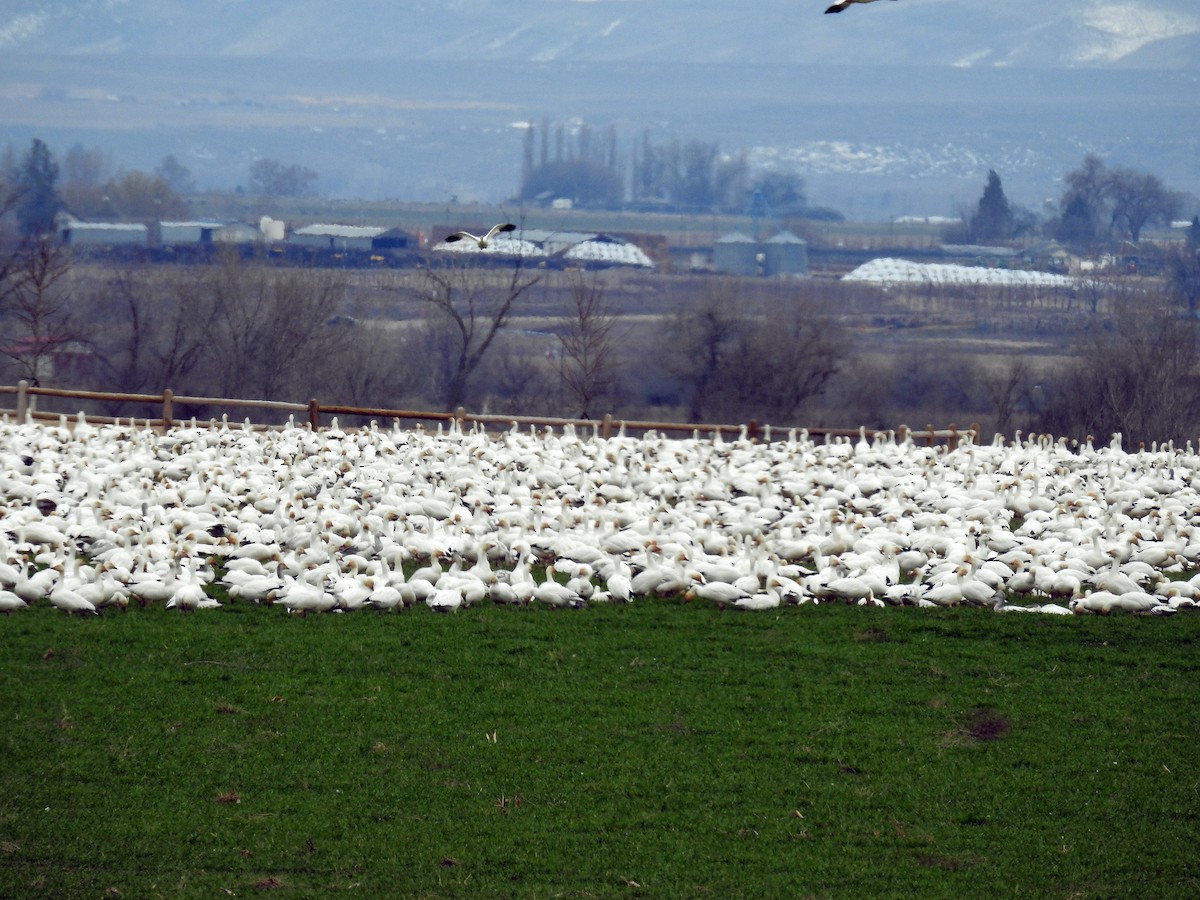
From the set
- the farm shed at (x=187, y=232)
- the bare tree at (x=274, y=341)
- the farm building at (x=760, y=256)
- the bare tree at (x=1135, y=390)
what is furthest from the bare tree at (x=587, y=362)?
the farm building at (x=760, y=256)

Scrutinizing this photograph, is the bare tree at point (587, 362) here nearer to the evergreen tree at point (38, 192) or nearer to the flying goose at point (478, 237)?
the flying goose at point (478, 237)

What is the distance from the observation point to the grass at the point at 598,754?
8492mm

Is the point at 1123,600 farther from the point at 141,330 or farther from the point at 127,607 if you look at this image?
the point at 141,330

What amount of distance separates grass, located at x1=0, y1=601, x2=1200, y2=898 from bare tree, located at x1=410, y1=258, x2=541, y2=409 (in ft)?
115

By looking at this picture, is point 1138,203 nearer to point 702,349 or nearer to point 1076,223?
point 1076,223

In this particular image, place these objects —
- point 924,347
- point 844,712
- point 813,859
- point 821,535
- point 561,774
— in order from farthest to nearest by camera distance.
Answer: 1. point 924,347
2. point 821,535
3. point 844,712
4. point 561,774
5. point 813,859

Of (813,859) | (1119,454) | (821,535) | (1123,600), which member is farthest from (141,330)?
(813,859)

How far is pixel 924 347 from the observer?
69750 millimetres

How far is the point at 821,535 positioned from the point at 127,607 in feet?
23.8

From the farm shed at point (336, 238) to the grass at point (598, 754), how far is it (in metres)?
67.0

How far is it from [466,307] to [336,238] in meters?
13.4

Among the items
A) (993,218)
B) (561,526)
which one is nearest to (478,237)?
(561,526)

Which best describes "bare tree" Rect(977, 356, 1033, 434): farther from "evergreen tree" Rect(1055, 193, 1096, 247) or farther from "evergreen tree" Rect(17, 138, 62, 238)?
"evergreen tree" Rect(17, 138, 62, 238)

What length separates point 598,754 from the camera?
A: 10.2 metres
